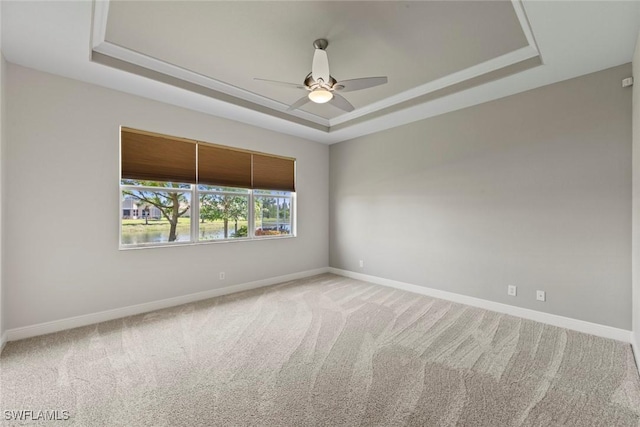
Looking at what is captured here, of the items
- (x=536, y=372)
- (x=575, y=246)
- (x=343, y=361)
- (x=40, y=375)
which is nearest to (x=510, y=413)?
(x=536, y=372)

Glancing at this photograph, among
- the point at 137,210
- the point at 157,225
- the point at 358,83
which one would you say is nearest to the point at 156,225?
the point at 157,225

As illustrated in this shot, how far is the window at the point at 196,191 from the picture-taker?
345cm

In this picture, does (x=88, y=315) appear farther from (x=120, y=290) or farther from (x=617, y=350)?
(x=617, y=350)

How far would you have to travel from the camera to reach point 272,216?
4.99m

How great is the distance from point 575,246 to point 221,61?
4.38 m

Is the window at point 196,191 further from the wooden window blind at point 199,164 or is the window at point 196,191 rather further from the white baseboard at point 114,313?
the white baseboard at point 114,313

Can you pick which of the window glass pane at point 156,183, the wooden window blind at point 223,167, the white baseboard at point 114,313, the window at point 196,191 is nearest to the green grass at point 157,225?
the window at point 196,191

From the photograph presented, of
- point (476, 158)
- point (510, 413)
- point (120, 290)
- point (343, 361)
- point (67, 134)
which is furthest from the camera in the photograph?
point (476, 158)

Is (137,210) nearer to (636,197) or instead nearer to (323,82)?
(323,82)

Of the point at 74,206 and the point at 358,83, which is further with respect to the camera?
the point at 74,206

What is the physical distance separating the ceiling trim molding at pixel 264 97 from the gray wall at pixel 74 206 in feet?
2.06

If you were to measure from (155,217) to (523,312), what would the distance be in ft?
15.8

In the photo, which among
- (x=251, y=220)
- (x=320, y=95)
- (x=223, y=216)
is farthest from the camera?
(x=251, y=220)

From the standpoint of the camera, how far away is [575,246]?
3.00 meters
